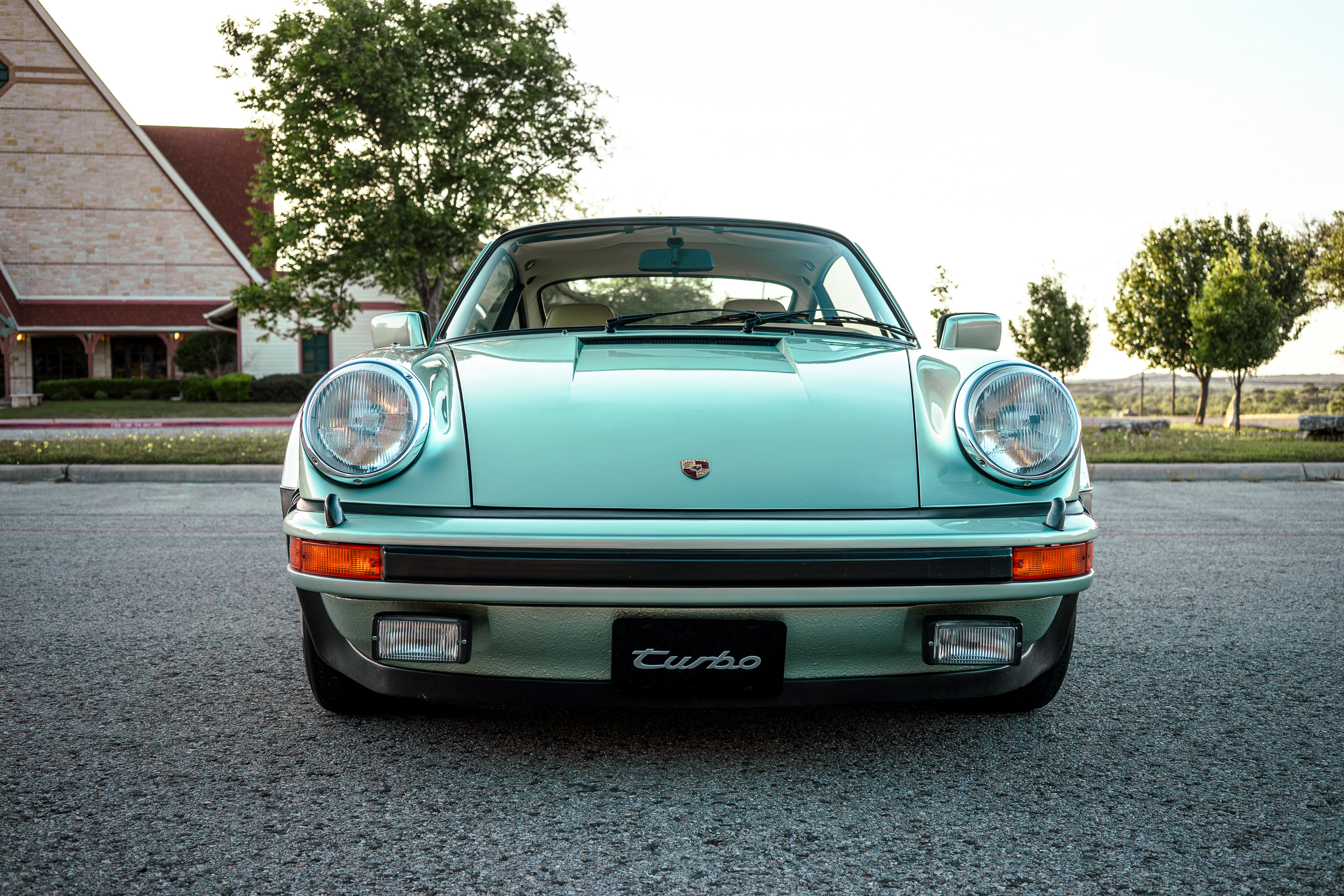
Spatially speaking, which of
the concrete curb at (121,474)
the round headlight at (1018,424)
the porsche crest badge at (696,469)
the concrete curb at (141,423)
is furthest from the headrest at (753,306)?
the concrete curb at (141,423)

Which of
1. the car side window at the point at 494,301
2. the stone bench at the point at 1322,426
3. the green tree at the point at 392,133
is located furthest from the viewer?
the green tree at the point at 392,133

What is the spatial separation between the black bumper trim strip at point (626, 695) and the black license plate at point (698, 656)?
3cm

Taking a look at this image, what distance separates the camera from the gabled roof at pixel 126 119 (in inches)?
1152

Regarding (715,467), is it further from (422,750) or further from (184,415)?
(184,415)

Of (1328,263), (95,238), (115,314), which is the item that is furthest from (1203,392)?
(95,238)

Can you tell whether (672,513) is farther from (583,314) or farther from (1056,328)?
(1056,328)

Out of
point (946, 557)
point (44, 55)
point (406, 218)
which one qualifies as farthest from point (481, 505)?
point (44, 55)

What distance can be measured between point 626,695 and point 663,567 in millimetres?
309

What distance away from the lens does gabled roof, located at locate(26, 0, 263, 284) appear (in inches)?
1152

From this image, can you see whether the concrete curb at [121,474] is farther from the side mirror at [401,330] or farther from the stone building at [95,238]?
the stone building at [95,238]

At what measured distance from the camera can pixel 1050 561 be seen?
2.16m

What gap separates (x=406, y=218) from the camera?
1922 centimetres

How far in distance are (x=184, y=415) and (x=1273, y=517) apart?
21.1 metres

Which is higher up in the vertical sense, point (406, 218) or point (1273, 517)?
point (406, 218)
